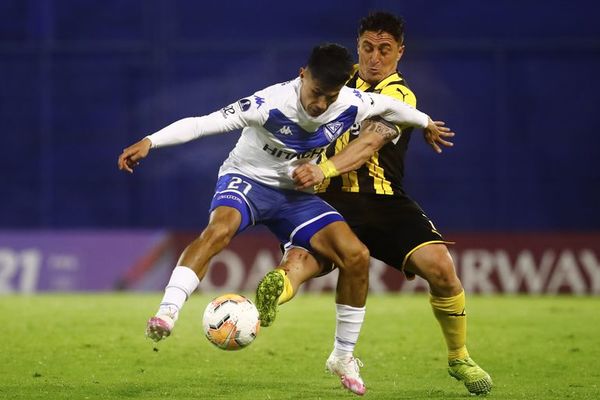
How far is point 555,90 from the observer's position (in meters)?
23.0

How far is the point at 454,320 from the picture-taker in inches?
329

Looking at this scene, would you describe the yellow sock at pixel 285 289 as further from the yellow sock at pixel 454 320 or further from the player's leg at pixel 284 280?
the yellow sock at pixel 454 320

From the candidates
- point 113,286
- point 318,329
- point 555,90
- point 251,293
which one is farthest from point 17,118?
point 318,329

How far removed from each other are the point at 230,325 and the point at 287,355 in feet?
8.76

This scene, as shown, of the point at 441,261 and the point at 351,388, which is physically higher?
the point at 441,261

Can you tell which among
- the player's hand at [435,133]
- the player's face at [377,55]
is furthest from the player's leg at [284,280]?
the player's face at [377,55]

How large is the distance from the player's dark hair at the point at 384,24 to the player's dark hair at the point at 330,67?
45.0 inches

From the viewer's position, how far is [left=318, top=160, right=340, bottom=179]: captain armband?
26.3ft

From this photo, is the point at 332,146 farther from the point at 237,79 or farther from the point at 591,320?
the point at 237,79

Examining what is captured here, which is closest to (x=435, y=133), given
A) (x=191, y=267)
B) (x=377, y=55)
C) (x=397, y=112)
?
(x=397, y=112)

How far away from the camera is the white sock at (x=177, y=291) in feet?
24.1

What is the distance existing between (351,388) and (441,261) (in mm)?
1026

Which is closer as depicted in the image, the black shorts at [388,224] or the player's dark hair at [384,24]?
the black shorts at [388,224]

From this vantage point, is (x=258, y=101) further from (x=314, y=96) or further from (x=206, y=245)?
(x=206, y=245)
